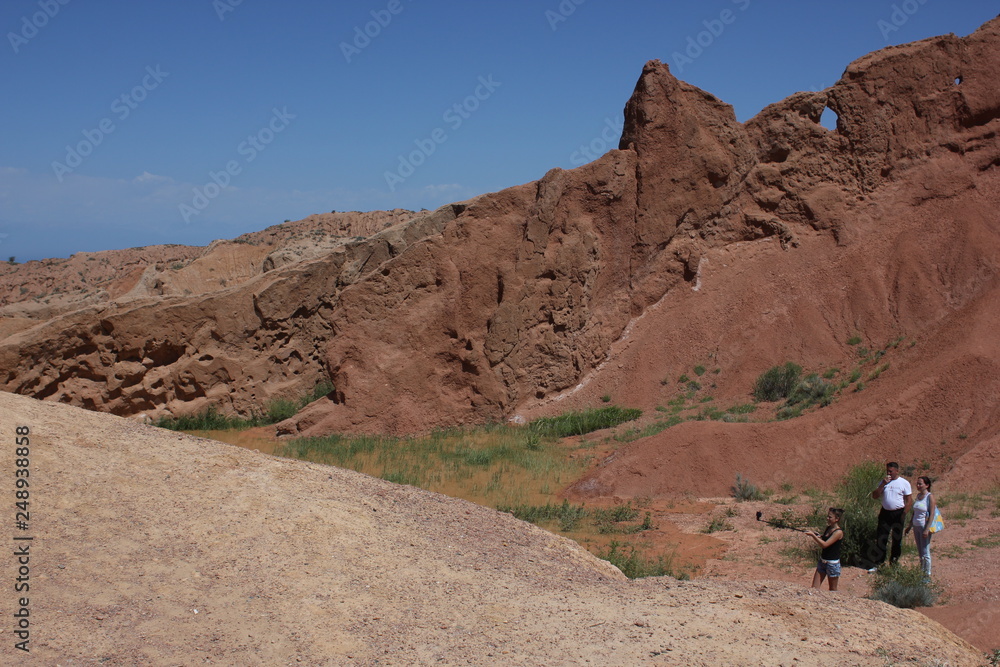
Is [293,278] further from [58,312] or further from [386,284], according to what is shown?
[58,312]

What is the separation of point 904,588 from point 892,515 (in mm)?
1265

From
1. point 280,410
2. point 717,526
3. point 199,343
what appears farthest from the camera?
point 280,410

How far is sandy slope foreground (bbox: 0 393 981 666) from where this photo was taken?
17.3 ft

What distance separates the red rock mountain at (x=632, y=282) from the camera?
1688 centimetres

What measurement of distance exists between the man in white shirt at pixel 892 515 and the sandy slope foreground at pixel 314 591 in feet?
8.20

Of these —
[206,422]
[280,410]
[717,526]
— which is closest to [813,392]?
[717,526]

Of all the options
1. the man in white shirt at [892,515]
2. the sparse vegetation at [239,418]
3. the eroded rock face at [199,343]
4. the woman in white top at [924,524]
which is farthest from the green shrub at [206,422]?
the woman in white top at [924,524]

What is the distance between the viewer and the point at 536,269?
1800 centimetres

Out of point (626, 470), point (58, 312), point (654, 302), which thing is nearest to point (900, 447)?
point (626, 470)

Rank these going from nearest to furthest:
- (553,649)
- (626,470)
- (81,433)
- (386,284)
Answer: (553,649) < (81,433) < (626,470) < (386,284)

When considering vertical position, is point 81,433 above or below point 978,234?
below

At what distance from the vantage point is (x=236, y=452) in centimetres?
805

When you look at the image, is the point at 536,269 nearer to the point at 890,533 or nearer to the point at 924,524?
the point at 890,533

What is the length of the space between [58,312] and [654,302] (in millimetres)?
14865
